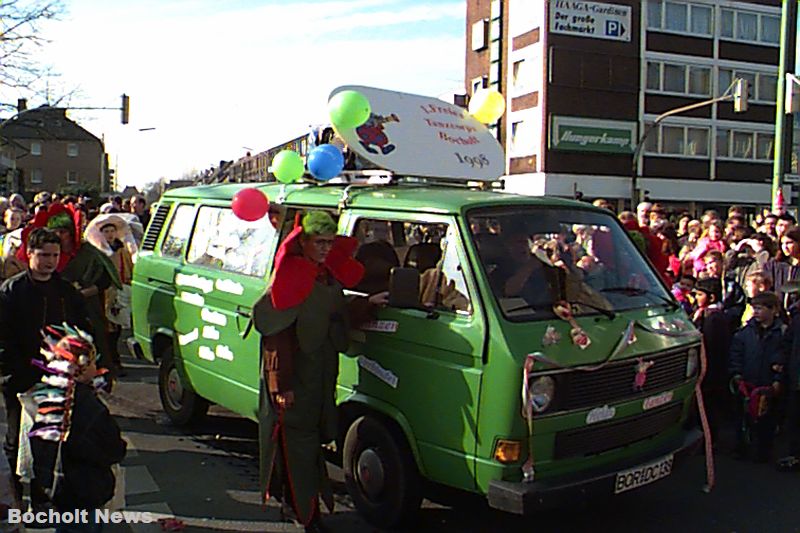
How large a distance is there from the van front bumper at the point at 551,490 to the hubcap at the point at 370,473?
2.81ft

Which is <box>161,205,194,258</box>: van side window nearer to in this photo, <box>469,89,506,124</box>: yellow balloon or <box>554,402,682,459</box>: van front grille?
<box>469,89,506,124</box>: yellow balloon

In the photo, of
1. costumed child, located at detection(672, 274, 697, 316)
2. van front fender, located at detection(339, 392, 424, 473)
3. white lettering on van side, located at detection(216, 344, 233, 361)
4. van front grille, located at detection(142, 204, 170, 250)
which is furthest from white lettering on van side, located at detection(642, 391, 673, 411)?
van front grille, located at detection(142, 204, 170, 250)

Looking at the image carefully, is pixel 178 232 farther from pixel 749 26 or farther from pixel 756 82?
pixel 749 26

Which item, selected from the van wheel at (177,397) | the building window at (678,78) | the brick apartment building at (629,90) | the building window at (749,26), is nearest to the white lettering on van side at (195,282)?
the van wheel at (177,397)

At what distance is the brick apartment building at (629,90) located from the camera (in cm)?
4000

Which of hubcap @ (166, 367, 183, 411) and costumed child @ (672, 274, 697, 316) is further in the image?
costumed child @ (672, 274, 697, 316)

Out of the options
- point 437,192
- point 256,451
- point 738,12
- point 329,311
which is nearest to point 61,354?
point 329,311

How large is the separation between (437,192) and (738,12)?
147ft

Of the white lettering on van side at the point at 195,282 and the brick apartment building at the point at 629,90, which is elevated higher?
the brick apartment building at the point at 629,90

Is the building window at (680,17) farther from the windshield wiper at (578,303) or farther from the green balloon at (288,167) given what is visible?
the windshield wiper at (578,303)

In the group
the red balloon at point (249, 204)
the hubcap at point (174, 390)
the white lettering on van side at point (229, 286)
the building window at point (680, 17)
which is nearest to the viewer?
the red balloon at point (249, 204)

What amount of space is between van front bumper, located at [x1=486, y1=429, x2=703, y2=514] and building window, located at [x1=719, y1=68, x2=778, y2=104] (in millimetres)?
43981

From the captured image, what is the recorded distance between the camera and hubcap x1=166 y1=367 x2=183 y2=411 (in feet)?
23.9

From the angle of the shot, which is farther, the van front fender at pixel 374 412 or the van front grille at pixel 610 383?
the van front fender at pixel 374 412
